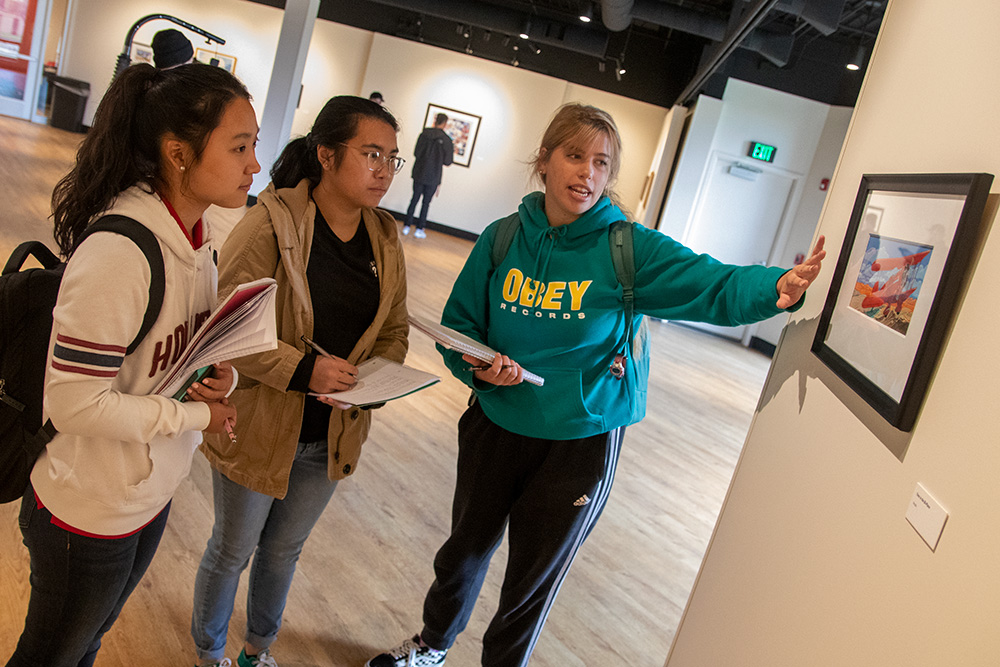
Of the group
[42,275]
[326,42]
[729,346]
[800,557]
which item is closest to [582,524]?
[800,557]

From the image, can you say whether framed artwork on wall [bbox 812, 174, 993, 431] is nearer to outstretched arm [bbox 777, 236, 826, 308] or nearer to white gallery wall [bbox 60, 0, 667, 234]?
outstretched arm [bbox 777, 236, 826, 308]

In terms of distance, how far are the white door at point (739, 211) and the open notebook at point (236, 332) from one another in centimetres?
1049

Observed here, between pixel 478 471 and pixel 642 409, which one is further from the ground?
pixel 642 409

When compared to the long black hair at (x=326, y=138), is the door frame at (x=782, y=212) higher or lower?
higher

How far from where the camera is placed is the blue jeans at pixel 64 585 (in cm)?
139

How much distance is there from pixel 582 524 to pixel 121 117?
147cm

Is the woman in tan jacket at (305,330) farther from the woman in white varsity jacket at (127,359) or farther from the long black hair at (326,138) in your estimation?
the woman in white varsity jacket at (127,359)

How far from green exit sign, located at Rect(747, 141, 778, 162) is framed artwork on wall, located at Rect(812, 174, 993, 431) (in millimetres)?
10090

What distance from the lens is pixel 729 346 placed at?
11.1 m

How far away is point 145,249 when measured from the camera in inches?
51.6

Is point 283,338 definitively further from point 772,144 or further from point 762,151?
point 772,144

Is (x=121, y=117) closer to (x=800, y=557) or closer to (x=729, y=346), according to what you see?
(x=800, y=557)

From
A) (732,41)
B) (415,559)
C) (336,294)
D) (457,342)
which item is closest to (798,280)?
(457,342)

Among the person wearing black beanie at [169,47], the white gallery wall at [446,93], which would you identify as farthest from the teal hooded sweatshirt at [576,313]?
the white gallery wall at [446,93]
